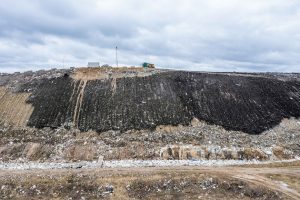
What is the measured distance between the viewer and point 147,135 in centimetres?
4503

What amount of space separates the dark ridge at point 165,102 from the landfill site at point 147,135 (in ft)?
0.44

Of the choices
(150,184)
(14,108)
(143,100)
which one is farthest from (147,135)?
(14,108)

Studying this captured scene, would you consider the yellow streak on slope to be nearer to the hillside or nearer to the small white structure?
the hillside

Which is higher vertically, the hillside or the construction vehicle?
the construction vehicle

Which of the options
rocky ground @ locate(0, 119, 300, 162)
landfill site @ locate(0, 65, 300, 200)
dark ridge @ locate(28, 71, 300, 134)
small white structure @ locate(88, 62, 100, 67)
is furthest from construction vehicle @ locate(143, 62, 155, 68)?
rocky ground @ locate(0, 119, 300, 162)

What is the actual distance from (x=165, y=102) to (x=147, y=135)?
7.53 meters

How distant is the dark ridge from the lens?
48156 millimetres

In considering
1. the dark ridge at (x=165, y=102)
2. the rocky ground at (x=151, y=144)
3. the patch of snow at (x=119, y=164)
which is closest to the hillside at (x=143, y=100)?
the dark ridge at (x=165, y=102)

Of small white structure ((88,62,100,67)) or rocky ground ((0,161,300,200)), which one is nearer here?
rocky ground ((0,161,300,200))

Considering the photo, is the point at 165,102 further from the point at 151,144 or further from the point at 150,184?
the point at 150,184

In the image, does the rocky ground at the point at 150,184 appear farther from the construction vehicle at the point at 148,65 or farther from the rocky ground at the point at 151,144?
the construction vehicle at the point at 148,65

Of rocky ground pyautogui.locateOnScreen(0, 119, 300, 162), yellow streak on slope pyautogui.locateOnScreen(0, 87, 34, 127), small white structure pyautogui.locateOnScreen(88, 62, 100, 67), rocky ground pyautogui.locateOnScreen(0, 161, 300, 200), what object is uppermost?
small white structure pyautogui.locateOnScreen(88, 62, 100, 67)

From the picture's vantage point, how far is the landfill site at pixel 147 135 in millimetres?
31594

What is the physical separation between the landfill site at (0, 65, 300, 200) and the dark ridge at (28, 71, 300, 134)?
14cm
